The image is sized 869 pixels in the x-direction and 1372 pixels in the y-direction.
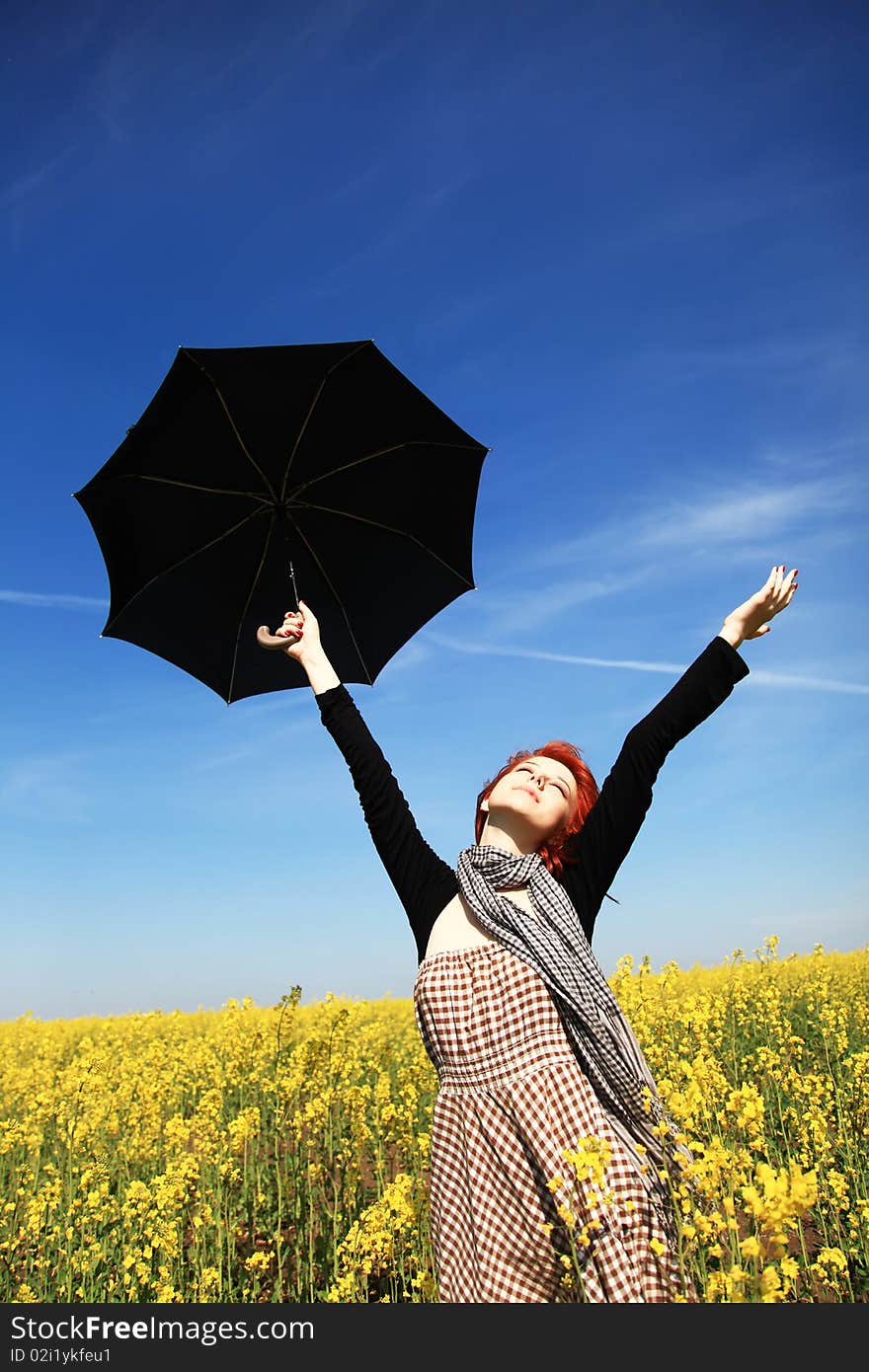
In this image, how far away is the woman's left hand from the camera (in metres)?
2.72

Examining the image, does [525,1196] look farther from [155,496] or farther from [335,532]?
[155,496]

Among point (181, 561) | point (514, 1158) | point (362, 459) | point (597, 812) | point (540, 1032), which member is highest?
point (362, 459)

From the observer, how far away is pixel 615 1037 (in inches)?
92.6

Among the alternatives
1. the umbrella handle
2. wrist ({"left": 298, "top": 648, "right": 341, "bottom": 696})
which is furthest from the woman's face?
the umbrella handle

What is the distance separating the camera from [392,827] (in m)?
2.91

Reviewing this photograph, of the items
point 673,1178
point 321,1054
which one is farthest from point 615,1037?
point 321,1054

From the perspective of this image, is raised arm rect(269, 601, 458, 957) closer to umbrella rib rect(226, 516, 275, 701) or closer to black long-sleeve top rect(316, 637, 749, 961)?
black long-sleeve top rect(316, 637, 749, 961)

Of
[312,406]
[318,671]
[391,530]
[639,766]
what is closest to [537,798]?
[639,766]

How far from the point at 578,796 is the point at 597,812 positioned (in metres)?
0.25

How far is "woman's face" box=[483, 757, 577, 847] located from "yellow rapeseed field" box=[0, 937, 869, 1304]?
0.87 metres

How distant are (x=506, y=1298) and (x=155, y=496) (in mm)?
2784

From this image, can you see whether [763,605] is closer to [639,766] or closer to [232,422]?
[639,766]

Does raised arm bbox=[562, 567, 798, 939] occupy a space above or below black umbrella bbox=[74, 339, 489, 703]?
below

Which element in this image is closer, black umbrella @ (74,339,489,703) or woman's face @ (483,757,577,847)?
woman's face @ (483,757,577,847)
